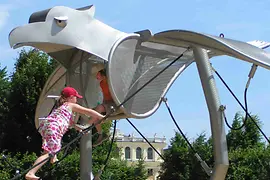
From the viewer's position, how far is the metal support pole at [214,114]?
8.57 metres

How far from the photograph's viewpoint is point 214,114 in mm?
8766

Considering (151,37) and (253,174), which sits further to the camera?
(253,174)

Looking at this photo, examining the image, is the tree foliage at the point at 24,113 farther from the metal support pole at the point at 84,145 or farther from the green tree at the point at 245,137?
the metal support pole at the point at 84,145

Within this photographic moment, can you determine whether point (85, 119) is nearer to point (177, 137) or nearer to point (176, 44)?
point (176, 44)

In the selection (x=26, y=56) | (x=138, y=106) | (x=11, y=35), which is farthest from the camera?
(x=26, y=56)

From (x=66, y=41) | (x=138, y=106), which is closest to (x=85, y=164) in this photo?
(x=138, y=106)

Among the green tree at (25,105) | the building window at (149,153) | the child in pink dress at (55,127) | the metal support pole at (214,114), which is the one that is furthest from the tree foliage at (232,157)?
the building window at (149,153)

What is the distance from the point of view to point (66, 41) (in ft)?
27.2

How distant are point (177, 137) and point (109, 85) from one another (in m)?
17.1

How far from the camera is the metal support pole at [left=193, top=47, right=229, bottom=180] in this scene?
337 inches

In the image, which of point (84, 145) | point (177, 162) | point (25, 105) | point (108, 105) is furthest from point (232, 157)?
point (108, 105)

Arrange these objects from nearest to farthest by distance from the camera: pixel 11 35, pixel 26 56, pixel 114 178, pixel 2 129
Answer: pixel 11 35
pixel 114 178
pixel 2 129
pixel 26 56

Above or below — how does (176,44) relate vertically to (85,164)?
above

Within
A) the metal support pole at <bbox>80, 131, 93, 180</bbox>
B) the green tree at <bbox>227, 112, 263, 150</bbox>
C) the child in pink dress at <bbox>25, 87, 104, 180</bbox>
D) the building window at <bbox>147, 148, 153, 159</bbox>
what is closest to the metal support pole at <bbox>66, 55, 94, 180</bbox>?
the metal support pole at <bbox>80, 131, 93, 180</bbox>
